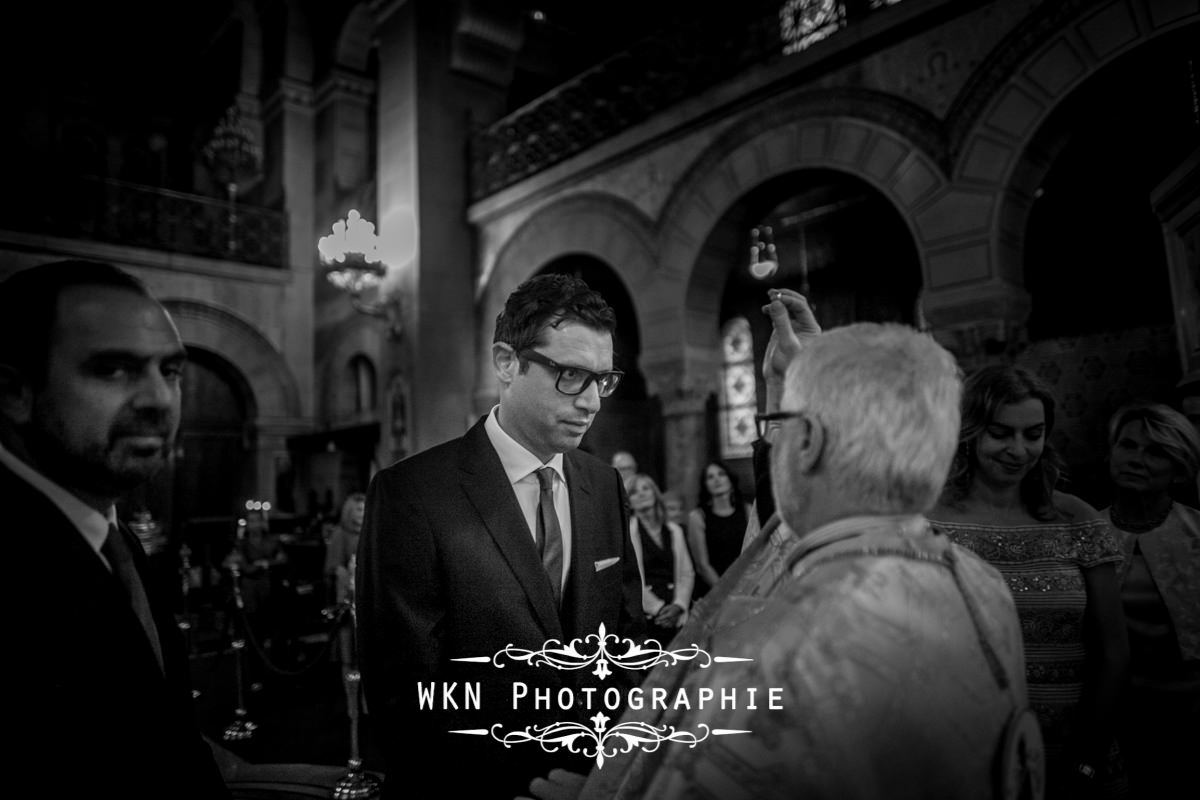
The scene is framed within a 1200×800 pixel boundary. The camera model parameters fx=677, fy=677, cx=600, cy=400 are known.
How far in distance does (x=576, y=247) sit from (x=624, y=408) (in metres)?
3.04

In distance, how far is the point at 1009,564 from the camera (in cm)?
202

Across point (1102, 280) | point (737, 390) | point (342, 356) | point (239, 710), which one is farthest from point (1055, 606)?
point (342, 356)

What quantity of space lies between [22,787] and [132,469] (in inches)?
17.1

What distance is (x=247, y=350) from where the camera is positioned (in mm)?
12430

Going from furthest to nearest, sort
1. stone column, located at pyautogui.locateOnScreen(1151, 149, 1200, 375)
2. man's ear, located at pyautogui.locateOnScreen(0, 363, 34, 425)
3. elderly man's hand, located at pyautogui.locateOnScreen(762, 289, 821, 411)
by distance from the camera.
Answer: stone column, located at pyautogui.locateOnScreen(1151, 149, 1200, 375) < elderly man's hand, located at pyautogui.locateOnScreen(762, 289, 821, 411) < man's ear, located at pyautogui.locateOnScreen(0, 363, 34, 425)

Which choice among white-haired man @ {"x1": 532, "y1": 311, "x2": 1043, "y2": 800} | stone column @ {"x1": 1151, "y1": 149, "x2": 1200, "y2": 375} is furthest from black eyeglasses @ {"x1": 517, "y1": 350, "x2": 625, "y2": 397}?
stone column @ {"x1": 1151, "y1": 149, "x2": 1200, "y2": 375}

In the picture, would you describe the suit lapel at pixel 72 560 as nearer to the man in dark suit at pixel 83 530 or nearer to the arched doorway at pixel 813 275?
the man in dark suit at pixel 83 530

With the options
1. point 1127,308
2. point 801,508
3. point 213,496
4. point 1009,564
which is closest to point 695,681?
point 801,508

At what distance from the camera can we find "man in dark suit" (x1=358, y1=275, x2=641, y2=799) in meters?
1.60

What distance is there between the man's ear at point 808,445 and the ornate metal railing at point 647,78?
19.3ft

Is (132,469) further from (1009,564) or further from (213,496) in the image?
(213,496)

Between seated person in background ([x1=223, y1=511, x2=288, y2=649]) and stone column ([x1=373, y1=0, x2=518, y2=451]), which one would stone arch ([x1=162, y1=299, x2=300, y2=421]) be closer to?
stone column ([x1=373, y1=0, x2=518, y2=451])

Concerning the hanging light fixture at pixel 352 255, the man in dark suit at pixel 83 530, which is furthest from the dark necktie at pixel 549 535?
the hanging light fixture at pixel 352 255

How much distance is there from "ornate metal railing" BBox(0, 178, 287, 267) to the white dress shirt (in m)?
12.4
